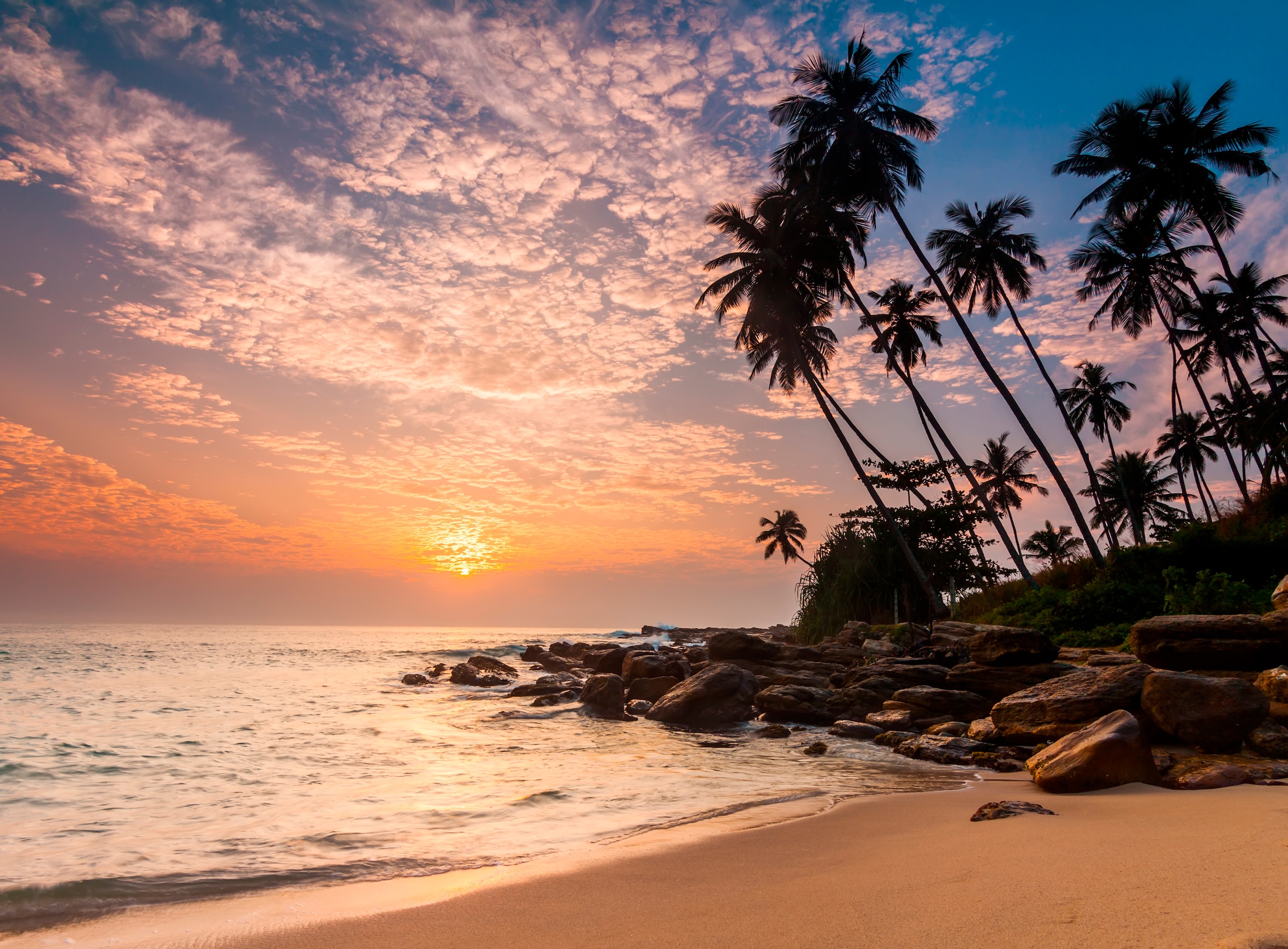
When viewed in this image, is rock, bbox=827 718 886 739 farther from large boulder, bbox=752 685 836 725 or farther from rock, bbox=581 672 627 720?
rock, bbox=581 672 627 720

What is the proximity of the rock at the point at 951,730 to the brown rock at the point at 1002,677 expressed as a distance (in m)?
2.04

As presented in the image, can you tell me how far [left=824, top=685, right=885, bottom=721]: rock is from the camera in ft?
39.2

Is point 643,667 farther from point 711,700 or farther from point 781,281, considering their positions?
point 781,281

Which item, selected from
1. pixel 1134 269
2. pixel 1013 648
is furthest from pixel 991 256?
pixel 1013 648

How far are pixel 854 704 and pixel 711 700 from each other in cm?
272

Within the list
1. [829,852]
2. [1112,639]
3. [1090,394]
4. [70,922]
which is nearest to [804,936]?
[829,852]

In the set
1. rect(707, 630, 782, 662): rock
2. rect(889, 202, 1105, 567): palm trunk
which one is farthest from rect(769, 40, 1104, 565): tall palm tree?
rect(707, 630, 782, 662): rock

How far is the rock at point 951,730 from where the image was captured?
9.20 metres

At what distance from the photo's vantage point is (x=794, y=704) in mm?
12680

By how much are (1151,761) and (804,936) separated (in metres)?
4.47

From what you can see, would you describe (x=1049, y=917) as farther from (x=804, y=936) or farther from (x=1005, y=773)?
(x=1005, y=773)

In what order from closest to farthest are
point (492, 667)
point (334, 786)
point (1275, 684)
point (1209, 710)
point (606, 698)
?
point (1209, 710) < point (334, 786) < point (1275, 684) < point (606, 698) < point (492, 667)

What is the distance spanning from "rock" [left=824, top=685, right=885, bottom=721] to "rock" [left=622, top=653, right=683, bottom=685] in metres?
5.30

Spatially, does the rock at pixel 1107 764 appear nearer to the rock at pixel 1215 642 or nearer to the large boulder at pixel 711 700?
the rock at pixel 1215 642
